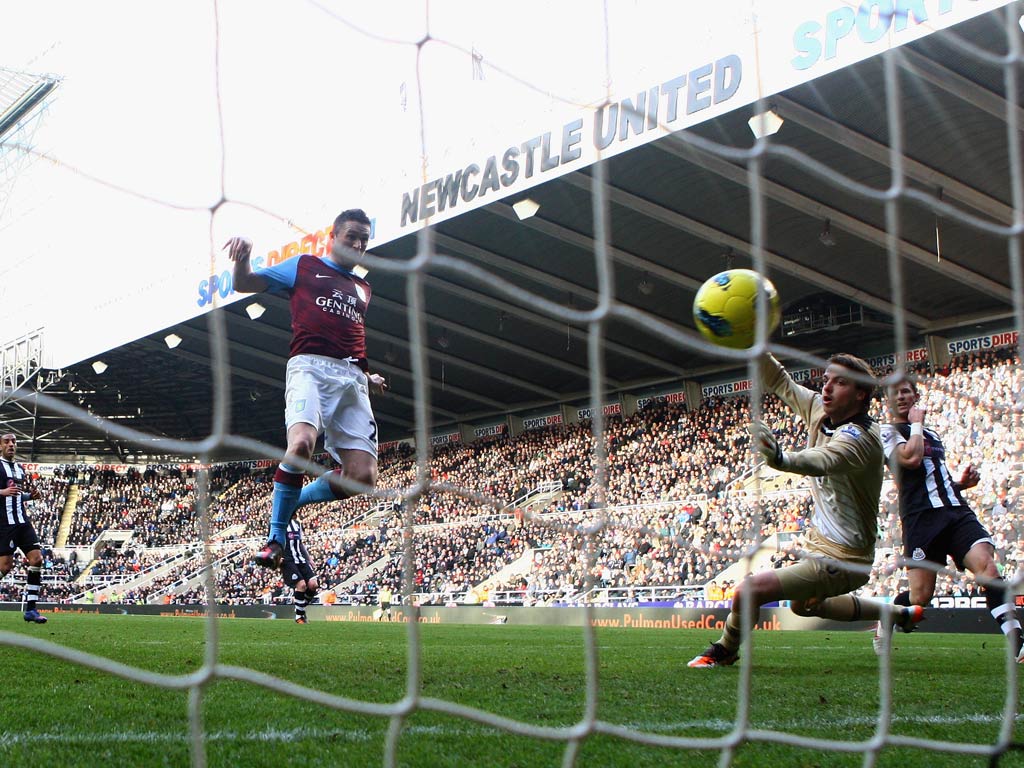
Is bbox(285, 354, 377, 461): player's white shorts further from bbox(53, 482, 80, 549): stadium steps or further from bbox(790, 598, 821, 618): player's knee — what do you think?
bbox(53, 482, 80, 549): stadium steps

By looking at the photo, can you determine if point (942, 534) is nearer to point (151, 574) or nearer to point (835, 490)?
point (835, 490)

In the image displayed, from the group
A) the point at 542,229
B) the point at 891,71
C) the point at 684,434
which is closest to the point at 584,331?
the point at 684,434

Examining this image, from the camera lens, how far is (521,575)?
21.1m

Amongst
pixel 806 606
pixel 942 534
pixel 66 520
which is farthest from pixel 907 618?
pixel 66 520

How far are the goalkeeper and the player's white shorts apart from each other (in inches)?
81.4

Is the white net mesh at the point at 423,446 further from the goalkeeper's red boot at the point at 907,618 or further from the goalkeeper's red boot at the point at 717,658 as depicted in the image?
the goalkeeper's red boot at the point at 907,618

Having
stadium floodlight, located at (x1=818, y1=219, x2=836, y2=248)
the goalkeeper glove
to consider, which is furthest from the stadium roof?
the goalkeeper glove

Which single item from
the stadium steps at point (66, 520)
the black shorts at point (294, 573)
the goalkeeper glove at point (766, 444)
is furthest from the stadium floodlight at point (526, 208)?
the stadium steps at point (66, 520)

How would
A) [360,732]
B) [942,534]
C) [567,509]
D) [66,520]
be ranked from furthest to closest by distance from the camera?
[66,520], [567,509], [942,534], [360,732]

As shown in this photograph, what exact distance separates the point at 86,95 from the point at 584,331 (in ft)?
66.1

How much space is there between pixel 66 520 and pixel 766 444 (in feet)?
107

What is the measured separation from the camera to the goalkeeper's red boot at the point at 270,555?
5.39 meters

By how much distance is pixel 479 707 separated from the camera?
402 cm

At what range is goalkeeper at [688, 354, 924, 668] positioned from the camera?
4652 mm
